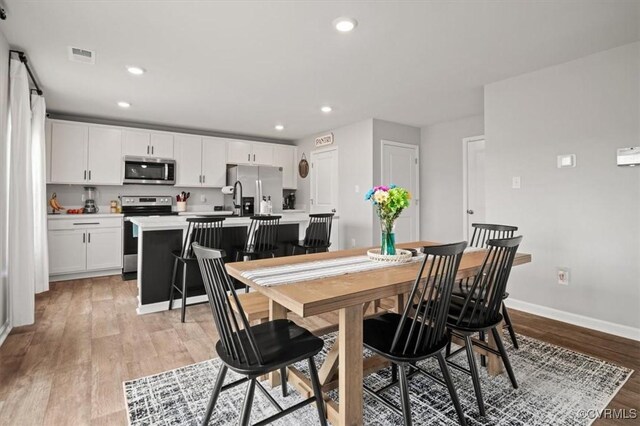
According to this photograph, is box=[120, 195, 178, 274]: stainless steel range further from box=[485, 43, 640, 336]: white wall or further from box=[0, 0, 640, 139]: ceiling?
box=[485, 43, 640, 336]: white wall

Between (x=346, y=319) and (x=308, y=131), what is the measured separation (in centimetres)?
498

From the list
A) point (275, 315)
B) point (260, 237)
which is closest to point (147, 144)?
point (260, 237)

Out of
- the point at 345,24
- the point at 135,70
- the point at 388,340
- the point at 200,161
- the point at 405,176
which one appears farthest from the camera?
the point at 200,161

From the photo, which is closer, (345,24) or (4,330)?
(345,24)

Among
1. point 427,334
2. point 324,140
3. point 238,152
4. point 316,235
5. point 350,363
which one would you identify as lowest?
point 350,363

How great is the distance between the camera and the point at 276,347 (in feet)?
4.83

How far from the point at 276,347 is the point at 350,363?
344mm

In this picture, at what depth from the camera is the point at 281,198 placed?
6410 millimetres

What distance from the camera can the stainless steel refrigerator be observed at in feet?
19.2

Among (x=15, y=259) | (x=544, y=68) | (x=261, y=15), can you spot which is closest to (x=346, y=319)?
(x=261, y=15)

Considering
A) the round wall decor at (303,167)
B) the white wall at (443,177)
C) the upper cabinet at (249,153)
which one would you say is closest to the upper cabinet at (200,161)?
the upper cabinet at (249,153)

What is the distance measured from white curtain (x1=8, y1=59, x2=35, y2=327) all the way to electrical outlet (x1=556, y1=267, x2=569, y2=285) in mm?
4742

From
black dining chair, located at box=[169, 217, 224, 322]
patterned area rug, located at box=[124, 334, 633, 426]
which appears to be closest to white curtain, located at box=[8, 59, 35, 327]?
black dining chair, located at box=[169, 217, 224, 322]

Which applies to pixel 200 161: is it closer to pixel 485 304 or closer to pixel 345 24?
pixel 345 24
